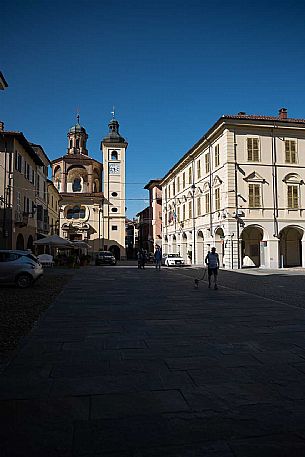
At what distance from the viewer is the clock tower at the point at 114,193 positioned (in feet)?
202

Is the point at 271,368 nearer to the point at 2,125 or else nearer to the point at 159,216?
the point at 2,125

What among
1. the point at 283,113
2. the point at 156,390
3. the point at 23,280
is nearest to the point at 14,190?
the point at 23,280

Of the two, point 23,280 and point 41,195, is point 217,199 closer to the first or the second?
point 41,195

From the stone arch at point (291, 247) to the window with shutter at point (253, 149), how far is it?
7192mm

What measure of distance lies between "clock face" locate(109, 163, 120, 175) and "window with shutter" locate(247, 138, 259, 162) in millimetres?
34215

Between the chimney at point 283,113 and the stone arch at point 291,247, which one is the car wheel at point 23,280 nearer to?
the stone arch at point 291,247

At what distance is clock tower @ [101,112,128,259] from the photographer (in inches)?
2422

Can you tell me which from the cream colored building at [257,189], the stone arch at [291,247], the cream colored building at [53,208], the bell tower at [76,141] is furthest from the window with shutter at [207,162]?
the bell tower at [76,141]

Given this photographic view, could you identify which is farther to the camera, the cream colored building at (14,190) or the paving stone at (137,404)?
the cream colored building at (14,190)

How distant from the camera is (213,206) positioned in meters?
35.2

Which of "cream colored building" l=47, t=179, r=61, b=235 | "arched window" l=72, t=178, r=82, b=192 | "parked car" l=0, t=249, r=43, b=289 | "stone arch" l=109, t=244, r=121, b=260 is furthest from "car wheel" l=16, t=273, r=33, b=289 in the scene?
"arched window" l=72, t=178, r=82, b=192

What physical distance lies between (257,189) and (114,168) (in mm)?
35205

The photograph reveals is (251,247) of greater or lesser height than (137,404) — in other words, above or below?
above

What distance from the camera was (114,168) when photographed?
63531 millimetres
